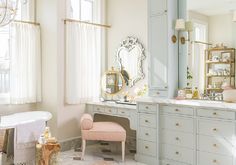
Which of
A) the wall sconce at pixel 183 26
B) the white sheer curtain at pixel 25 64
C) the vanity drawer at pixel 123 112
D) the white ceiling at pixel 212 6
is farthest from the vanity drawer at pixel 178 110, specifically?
the white sheer curtain at pixel 25 64

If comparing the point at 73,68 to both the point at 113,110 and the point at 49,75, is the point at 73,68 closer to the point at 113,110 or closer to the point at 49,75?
the point at 49,75

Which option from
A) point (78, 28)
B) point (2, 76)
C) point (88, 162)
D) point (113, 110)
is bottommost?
point (88, 162)

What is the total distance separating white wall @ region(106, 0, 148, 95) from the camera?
4.75 m

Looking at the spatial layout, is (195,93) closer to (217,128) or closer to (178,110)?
(178,110)

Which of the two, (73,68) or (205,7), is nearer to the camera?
(205,7)

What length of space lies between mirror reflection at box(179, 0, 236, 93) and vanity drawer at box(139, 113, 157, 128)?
26.2 inches

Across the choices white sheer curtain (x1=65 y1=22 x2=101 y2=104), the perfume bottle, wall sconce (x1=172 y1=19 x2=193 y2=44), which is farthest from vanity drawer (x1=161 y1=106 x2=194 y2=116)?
white sheer curtain (x1=65 y1=22 x2=101 y2=104)

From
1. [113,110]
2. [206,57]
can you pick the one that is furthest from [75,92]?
[206,57]

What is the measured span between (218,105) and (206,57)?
852 millimetres

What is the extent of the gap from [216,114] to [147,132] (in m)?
1.05

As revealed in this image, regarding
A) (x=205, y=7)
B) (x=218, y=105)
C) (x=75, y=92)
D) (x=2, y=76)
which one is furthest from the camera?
(x=75, y=92)

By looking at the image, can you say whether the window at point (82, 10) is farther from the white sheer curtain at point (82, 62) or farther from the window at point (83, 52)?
the white sheer curtain at point (82, 62)

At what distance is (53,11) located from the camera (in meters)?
4.51

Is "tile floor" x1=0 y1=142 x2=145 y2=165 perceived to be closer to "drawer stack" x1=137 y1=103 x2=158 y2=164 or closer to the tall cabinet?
"drawer stack" x1=137 y1=103 x2=158 y2=164
